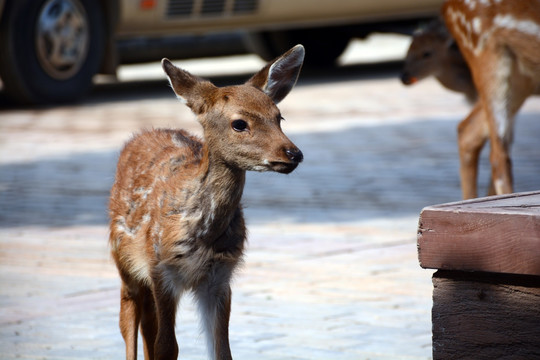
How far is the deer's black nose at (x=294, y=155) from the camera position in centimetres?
397

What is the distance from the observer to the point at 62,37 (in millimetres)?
13367

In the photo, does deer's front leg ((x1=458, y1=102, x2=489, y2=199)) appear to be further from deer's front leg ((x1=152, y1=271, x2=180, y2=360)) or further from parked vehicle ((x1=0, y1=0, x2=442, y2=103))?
parked vehicle ((x1=0, y1=0, x2=442, y2=103))

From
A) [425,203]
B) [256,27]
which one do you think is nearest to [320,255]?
[425,203]

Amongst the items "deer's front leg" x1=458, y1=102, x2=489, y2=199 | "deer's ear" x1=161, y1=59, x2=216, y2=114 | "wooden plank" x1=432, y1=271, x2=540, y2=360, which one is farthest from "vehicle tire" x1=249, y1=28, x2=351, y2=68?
"wooden plank" x1=432, y1=271, x2=540, y2=360

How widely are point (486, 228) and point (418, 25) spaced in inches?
583

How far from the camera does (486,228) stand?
368 cm

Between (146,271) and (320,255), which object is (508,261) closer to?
(146,271)

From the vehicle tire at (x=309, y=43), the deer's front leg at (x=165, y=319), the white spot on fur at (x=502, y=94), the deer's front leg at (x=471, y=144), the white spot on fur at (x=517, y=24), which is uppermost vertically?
the deer's front leg at (x=165, y=319)

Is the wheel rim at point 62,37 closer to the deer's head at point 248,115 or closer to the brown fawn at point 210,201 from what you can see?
the brown fawn at point 210,201

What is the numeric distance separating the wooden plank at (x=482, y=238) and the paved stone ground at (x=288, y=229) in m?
1.06

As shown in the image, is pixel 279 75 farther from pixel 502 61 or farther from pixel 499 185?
pixel 499 185

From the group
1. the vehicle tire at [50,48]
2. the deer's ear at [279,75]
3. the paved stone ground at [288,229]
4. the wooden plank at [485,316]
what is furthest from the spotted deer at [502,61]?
the vehicle tire at [50,48]

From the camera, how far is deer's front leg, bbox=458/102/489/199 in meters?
7.95

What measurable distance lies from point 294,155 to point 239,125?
322mm
